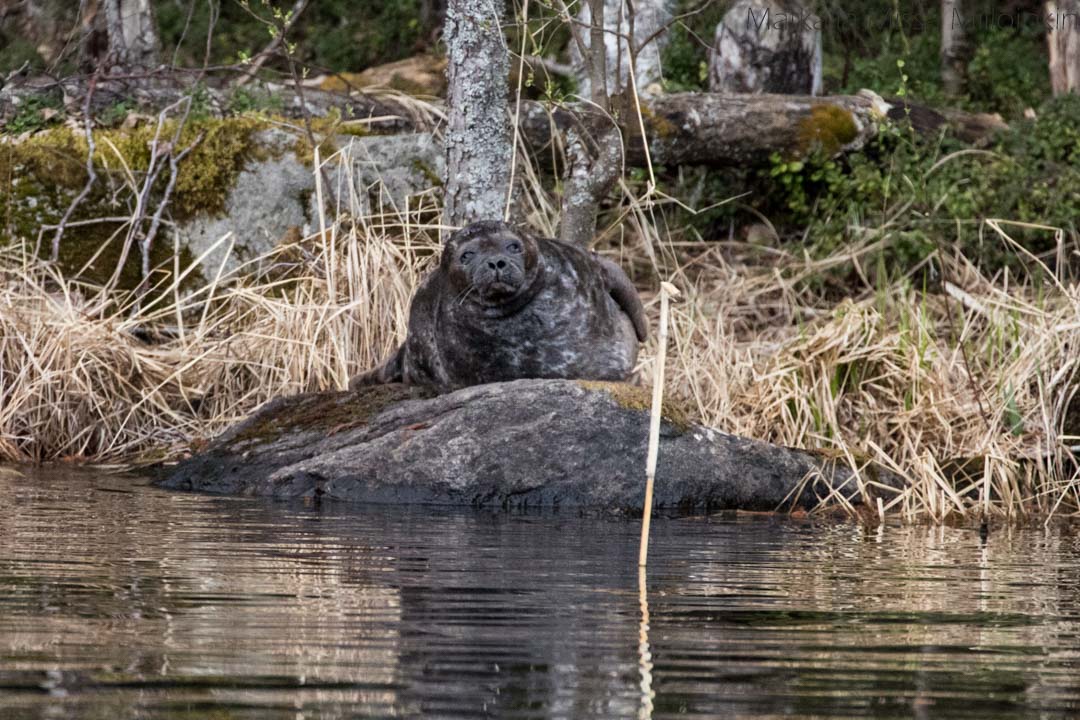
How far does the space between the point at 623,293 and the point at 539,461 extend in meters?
1.44

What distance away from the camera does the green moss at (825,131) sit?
11.5 metres

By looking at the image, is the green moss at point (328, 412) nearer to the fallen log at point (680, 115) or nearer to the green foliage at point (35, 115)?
the fallen log at point (680, 115)

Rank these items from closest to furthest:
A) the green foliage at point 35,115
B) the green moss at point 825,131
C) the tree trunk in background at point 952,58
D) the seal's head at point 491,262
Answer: the seal's head at point 491,262
the green foliage at point 35,115
the green moss at point 825,131
the tree trunk in background at point 952,58

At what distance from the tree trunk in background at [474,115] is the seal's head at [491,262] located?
1.60 metres

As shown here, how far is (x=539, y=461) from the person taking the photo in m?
6.66

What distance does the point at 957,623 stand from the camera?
3.72 m

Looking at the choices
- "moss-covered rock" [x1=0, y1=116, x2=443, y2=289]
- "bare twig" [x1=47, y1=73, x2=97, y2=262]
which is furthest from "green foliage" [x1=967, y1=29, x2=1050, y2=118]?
"bare twig" [x1=47, y1=73, x2=97, y2=262]

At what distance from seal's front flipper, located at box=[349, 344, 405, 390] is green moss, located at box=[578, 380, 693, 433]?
1.49m

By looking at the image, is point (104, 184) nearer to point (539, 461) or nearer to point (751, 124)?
point (751, 124)

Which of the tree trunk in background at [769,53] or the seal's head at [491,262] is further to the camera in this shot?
the tree trunk in background at [769,53]

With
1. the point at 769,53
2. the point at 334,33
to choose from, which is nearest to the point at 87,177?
the point at 769,53

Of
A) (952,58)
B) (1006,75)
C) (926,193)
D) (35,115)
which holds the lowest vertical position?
(926,193)

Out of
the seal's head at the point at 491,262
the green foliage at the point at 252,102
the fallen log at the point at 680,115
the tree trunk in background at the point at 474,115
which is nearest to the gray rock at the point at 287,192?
the fallen log at the point at 680,115

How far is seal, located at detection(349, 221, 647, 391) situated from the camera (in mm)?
7266
